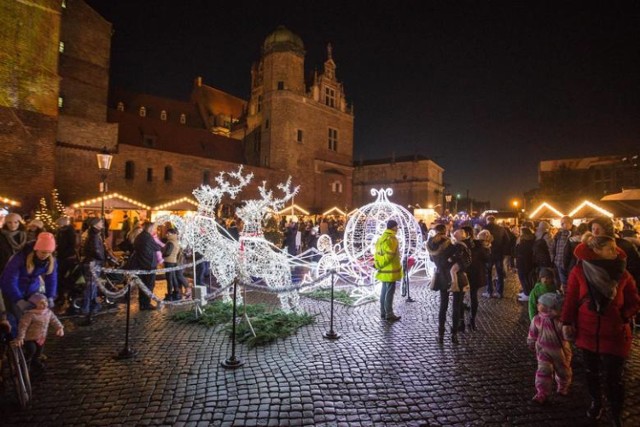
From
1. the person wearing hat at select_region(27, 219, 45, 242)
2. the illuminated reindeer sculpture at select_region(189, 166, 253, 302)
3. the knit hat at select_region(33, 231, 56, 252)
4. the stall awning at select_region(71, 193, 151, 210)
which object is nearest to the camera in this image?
the knit hat at select_region(33, 231, 56, 252)

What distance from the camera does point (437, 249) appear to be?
6.14 meters

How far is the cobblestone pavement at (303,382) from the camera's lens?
3.63m

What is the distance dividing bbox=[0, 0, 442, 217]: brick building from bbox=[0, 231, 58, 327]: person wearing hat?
16699mm

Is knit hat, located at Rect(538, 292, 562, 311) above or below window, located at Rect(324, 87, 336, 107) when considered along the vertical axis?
below

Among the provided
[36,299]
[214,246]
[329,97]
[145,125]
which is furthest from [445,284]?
[329,97]

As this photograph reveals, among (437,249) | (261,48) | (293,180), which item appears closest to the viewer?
(437,249)

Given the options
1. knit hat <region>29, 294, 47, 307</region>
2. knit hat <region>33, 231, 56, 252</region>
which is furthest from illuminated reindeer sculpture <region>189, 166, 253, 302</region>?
knit hat <region>29, 294, 47, 307</region>

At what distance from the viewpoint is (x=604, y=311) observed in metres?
3.29

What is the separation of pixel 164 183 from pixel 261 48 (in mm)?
20129

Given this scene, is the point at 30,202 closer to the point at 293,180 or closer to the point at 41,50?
the point at 41,50

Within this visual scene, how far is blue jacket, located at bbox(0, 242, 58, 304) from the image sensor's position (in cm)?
429

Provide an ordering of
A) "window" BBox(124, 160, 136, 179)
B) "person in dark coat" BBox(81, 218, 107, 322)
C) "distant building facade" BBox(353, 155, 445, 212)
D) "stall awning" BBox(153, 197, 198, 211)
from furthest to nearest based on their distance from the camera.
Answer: "distant building facade" BBox(353, 155, 445, 212) < "window" BBox(124, 160, 136, 179) < "stall awning" BBox(153, 197, 198, 211) < "person in dark coat" BBox(81, 218, 107, 322)

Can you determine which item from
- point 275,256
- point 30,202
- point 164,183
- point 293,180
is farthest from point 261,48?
point 275,256

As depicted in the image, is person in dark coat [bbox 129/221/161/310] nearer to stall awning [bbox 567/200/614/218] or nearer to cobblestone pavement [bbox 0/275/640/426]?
cobblestone pavement [bbox 0/275/640/426]
